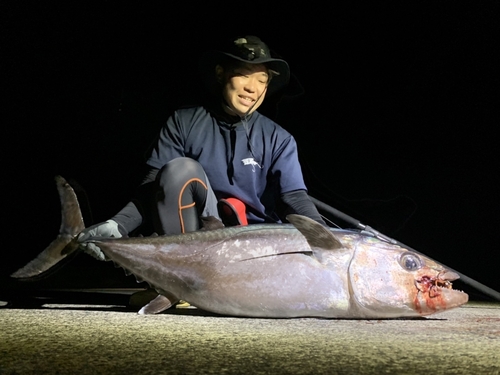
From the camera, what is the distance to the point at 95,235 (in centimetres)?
205

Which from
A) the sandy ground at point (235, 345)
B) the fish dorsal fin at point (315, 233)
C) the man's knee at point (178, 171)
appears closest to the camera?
the sandy ground at point (235, 345)

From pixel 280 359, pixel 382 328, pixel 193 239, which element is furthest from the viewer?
pixel 193 239

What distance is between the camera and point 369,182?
5023mm

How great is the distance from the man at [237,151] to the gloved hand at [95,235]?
238mm

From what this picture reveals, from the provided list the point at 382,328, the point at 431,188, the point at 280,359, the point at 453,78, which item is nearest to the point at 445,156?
the point at 431,188

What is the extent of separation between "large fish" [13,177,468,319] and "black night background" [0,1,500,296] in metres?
2.61

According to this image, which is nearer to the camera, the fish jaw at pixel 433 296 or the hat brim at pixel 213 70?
the fish jaw at pixel 433 296

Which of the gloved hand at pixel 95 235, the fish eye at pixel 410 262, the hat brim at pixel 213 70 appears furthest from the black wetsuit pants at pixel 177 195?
the fish eye at pixel 410 262

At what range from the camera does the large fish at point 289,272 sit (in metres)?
1.90

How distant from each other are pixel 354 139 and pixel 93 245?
10.8 feet

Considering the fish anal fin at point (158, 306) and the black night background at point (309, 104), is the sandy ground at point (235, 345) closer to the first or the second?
the fish anal fin at point (158, 306)

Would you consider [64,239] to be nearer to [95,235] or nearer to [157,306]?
[95,235]

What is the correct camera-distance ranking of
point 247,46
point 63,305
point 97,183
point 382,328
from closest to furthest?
point 382,328, point 63,305, point 247,46, point 97,183

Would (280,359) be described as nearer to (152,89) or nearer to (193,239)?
(193,239)
